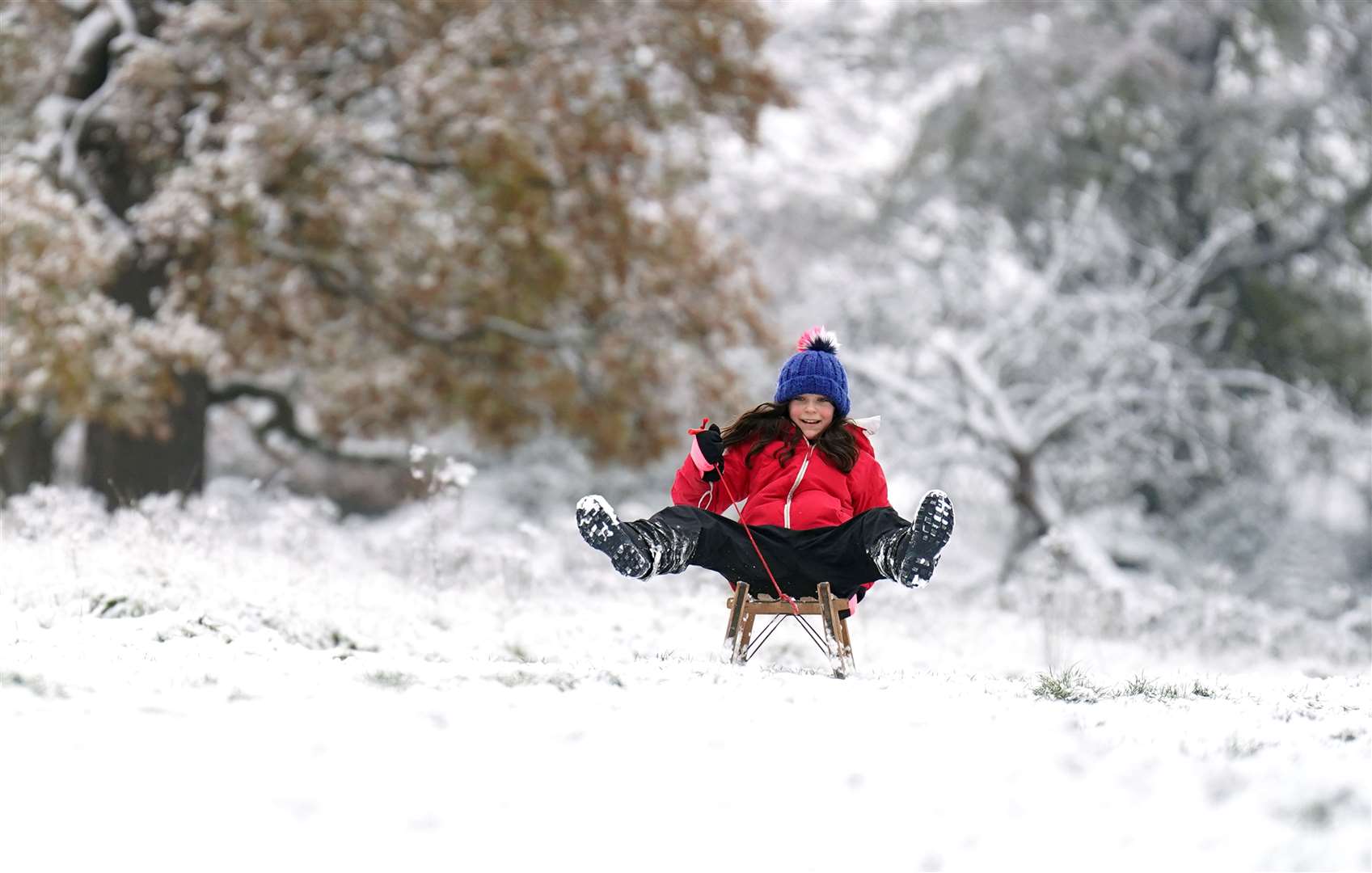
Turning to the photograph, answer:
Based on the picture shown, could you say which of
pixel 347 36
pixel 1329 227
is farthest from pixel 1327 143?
pixel 347 36

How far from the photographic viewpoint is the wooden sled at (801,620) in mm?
5180

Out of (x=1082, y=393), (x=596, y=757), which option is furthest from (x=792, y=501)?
(x=1082, y=393)

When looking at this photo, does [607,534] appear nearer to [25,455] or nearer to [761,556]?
[761,556]

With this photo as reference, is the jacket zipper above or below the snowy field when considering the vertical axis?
above

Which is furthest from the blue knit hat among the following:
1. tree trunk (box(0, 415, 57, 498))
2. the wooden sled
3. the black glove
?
tree trunk (box(0, 415, 57, 498))

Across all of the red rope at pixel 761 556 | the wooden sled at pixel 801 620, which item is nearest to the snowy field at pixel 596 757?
the wooden sled at pixel 801 620

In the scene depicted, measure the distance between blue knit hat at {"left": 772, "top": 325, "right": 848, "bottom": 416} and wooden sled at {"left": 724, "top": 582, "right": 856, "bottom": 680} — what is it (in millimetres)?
784

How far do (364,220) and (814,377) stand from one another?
23.8ft

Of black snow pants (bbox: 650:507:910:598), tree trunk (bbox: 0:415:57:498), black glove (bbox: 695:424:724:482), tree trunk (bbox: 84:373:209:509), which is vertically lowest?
tree trunk (bbox: 0:415:57:498)

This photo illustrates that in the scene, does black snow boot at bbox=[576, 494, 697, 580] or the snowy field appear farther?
black snow boot at bbox=[576, 494, 697, 580]

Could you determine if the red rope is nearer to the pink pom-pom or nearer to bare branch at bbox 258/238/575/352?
the pink pom-pom

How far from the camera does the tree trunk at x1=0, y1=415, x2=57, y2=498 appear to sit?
1270cm

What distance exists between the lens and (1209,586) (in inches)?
575

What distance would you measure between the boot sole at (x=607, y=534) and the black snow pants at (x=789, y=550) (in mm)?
358
